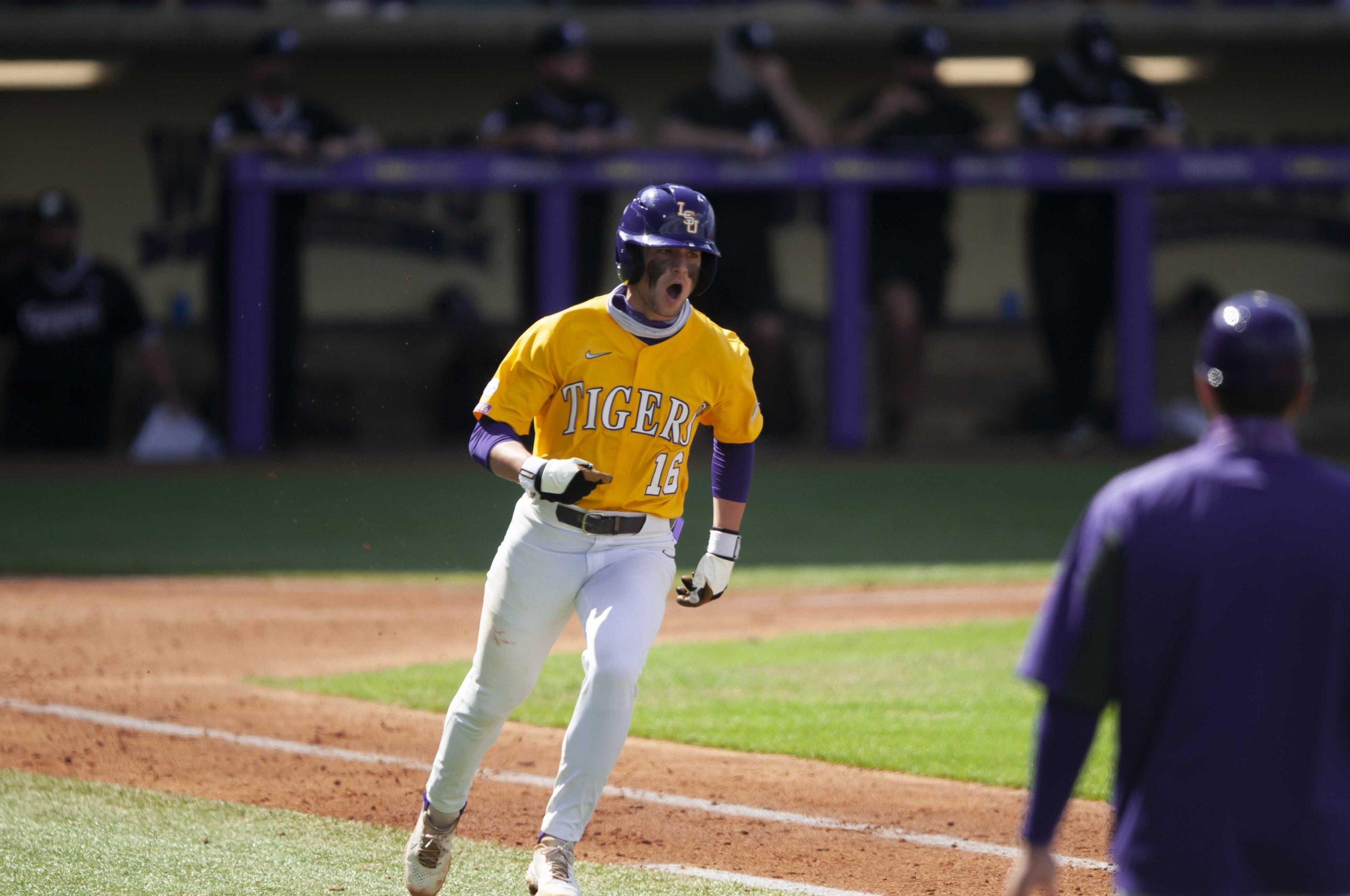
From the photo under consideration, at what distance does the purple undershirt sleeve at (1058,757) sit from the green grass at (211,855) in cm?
179

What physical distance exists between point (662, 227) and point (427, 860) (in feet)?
5.13

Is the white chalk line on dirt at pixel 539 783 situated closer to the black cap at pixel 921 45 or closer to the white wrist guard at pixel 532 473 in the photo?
the white wrist guard at pixel 532 473

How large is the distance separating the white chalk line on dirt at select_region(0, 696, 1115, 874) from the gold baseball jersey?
1175 mm

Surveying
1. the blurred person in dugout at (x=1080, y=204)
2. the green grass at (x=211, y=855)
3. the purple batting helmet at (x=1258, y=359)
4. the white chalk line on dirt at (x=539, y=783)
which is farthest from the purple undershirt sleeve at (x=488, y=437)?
the blurred person in dugout at (x=1080, y=204)

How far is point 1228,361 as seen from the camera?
2.28 meters

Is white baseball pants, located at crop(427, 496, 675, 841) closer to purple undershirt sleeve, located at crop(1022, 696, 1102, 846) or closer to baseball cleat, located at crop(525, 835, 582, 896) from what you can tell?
baseball cleat, located at crop(525, 835, 582, 896)

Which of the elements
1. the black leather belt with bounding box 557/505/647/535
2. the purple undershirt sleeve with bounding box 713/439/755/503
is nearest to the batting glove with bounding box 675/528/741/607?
the purple undershirt sleeve with bounding box 713/439/755/503

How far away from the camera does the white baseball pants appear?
378 cm

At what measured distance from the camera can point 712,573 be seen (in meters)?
4.19

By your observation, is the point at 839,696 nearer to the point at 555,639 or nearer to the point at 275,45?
the point at 555,639

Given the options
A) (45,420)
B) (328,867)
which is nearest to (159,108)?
(45,420)

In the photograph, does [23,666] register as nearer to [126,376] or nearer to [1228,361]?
[1228,361]

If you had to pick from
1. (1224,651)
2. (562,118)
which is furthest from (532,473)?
(562,118)

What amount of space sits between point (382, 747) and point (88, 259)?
8.38m
